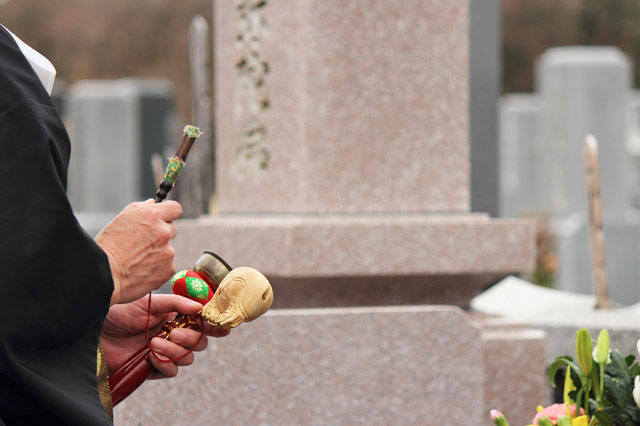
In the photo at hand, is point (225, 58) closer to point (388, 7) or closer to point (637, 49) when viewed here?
point (388, 7)

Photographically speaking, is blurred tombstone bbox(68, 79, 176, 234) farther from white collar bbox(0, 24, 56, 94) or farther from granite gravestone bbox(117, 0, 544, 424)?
white collar bbox(0, 24, 56, 94)

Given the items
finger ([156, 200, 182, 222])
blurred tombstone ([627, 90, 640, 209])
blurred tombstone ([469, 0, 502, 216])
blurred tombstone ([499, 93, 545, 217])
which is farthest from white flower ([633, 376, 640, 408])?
blurred tombstone ([627, 90, 640, 209])

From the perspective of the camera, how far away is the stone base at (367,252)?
3307mm

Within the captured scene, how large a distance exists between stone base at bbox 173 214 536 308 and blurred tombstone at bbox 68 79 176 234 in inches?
406

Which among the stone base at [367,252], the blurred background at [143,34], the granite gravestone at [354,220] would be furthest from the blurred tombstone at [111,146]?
the blurred background at [143,34]

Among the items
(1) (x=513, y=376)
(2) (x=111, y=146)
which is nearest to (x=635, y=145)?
(2) (x=111, y=146)

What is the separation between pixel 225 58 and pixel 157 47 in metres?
35.9

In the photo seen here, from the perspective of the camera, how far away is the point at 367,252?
3.34 m

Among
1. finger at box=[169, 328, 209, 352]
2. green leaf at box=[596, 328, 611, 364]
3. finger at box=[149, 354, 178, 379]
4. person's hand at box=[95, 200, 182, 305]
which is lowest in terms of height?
green leaf at box=[596, 328, 611, 364]

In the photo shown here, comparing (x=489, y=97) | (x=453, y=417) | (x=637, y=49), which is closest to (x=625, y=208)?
(x=489, y=97)

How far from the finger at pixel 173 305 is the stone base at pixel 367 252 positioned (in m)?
1.09

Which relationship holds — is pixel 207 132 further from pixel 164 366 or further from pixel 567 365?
pixel 164 366

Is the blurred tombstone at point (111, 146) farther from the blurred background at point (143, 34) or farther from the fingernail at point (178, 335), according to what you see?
the blurred background at point (143, 34)

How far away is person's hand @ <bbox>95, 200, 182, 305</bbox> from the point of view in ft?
6.35
